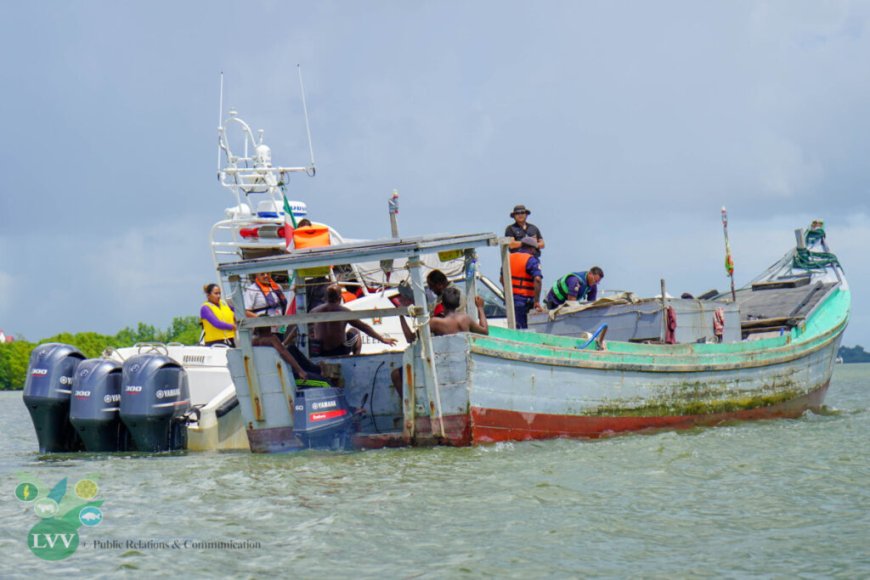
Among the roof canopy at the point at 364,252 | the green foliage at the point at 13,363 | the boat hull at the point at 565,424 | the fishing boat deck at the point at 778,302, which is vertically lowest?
the green foliage at the point at 13,363

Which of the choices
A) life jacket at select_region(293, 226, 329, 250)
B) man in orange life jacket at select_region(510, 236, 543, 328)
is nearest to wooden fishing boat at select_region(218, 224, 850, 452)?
Result: man in orange life jacket at select_region(510, 236, 543, 328)

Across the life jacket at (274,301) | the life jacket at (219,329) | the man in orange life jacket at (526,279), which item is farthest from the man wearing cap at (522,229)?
the life jacket at (219,329)

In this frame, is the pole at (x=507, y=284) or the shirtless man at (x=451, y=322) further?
the pole at (x=507, y=284)

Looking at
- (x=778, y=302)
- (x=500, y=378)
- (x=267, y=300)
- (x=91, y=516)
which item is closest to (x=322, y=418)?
(x=500, y=378)

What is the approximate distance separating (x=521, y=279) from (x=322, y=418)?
14.4 feet

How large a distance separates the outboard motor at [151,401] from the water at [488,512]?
1237 millimetres

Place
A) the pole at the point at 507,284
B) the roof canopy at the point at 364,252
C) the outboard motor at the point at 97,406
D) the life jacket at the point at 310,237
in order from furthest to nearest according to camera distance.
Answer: the life jacket at the point at 310,237 < the outboard motor at the point at 97,406 < the pole at the point at 507,284 < the roof canopy at the point at 364,252

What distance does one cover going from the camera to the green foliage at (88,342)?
99.5m

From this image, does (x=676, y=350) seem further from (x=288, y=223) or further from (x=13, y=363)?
(x=13, y=363)

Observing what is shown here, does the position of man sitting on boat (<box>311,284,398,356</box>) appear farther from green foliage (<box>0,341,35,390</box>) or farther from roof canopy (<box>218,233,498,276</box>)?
green foliage (<box>0,341,35,390</box>)

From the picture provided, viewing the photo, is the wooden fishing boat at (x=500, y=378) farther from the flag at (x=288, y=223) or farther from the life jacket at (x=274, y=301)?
the flag at (x=288, y=223)

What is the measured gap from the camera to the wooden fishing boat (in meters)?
10.8

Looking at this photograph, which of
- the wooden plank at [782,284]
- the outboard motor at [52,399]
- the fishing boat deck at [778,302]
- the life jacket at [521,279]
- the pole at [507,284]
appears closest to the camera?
the pole at [507,284]

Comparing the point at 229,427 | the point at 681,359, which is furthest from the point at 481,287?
the point at 229,427
